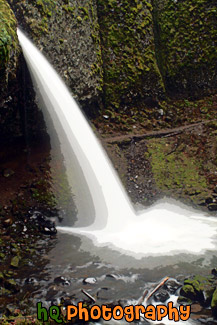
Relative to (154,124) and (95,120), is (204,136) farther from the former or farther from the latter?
(95,120)

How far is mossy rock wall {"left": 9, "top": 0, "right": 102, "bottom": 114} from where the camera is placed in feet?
45.6

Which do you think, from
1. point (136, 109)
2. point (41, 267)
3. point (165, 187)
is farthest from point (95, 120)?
point (41, 267)

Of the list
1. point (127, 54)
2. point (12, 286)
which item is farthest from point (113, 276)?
point (127, 54)

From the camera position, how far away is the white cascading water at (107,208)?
9586 mm

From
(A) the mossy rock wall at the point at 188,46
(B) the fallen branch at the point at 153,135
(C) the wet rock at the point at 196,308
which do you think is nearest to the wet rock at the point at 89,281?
(C) the wet rock at the point at 196,308

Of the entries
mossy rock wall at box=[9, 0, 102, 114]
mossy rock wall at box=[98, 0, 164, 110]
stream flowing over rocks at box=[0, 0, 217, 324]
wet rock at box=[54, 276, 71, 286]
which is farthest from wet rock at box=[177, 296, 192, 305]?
mossy rock wall at box=[98, 0, 164, 110]

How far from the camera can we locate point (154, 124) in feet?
56.6

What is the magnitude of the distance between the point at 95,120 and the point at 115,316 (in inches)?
467

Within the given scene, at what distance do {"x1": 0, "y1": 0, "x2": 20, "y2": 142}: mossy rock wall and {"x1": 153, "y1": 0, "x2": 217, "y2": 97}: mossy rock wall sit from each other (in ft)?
31.6

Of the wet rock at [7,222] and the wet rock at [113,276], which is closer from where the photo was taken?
the wet rock at [113,276]

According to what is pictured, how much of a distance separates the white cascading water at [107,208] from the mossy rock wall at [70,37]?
79cm

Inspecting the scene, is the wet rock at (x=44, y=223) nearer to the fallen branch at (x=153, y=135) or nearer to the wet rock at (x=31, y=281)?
the wet rock at (x=31, y=281)

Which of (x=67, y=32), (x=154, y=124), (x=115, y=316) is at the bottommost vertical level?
(x=115, y=316)

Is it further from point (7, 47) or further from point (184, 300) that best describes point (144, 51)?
point (184, 300)
